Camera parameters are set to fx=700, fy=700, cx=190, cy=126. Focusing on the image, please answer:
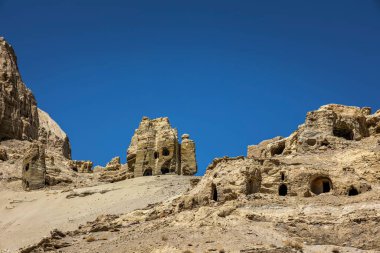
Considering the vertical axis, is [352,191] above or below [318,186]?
below

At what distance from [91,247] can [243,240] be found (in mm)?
9830

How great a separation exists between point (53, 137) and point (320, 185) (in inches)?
2907

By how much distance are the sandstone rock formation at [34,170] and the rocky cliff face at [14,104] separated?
56.0 ft

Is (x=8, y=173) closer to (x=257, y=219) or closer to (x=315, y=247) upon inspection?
(x=257, y=219)

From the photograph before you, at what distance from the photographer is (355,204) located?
3872 centimetres

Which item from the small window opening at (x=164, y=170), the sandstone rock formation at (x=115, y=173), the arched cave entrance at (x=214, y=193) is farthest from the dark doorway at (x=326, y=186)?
the sandstone rock formation at (x=115, y=173)

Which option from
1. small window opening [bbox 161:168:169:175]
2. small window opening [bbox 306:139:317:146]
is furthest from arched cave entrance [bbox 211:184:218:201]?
small window opening [bbox 161:168:169:175]

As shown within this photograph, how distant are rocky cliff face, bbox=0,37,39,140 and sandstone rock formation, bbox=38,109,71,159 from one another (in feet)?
18.1

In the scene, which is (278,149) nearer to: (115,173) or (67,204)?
(67,204)

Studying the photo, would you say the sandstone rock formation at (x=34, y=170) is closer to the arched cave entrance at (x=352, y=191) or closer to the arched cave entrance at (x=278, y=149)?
the arched cave entrance at (x=278, y=149)

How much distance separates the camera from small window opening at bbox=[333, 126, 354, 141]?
5684cm

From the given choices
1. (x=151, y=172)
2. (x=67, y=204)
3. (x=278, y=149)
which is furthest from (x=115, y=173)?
(x=278, y=149)

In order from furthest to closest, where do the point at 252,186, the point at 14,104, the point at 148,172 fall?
1. the point at 14,104
2. the point at 148,172
3. the point at 252,186

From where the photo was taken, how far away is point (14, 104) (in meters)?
95.1
